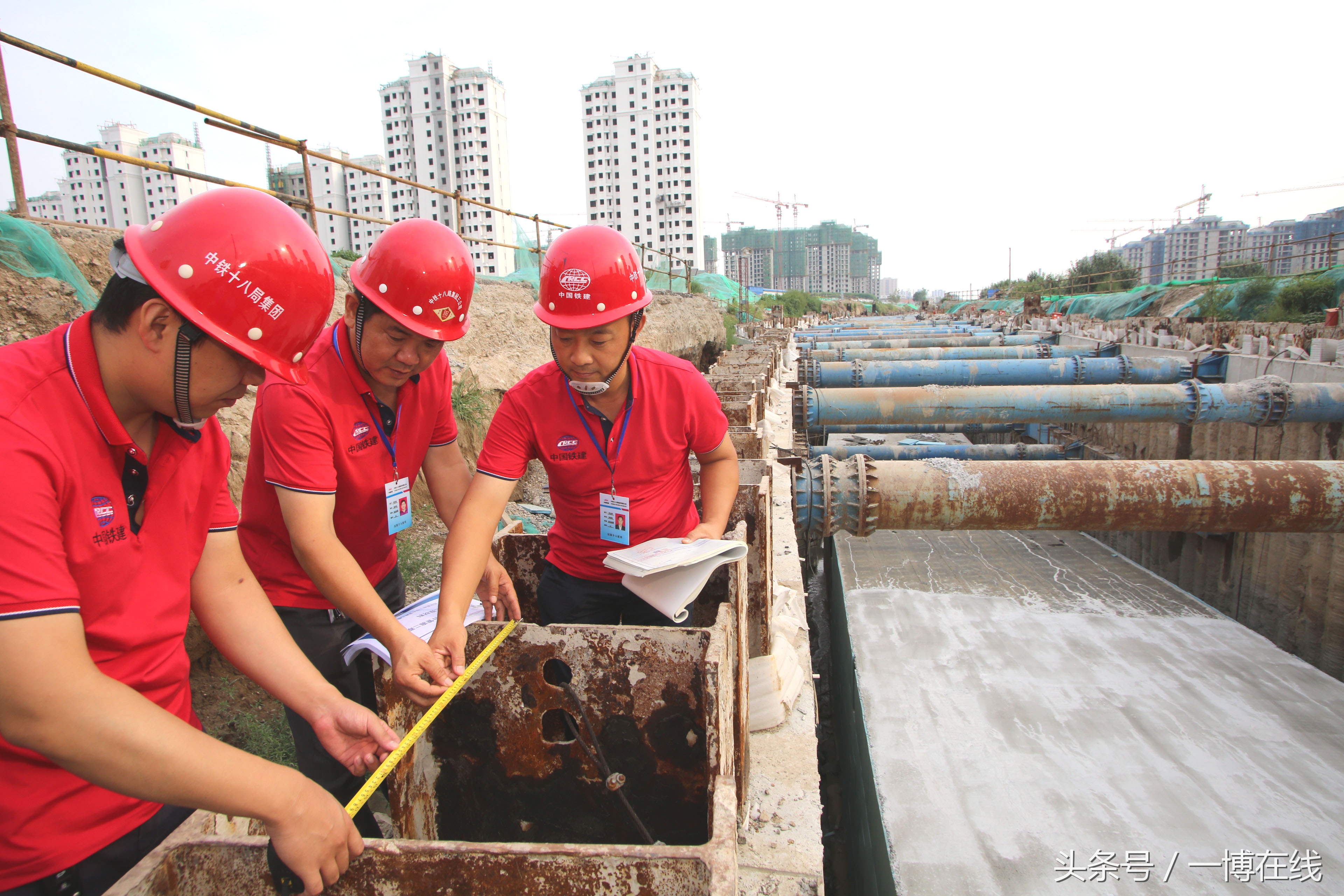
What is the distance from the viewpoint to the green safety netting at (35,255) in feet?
11.6

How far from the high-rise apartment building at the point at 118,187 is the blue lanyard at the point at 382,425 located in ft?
1.72

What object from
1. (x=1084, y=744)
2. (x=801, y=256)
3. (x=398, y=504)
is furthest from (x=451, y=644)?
(x=801, y=256)

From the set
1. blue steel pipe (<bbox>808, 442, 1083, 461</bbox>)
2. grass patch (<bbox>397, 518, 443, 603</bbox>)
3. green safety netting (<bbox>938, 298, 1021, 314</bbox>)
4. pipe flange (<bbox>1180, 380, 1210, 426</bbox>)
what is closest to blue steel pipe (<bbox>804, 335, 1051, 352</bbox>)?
blue steel pipe (<bbox>808, 442, 1083, 461</bbox>)

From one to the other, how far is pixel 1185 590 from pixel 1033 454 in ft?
9.20

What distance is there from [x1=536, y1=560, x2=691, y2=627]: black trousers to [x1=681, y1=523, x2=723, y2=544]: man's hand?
284mm

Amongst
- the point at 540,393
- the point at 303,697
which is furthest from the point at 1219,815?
the point at 303,697

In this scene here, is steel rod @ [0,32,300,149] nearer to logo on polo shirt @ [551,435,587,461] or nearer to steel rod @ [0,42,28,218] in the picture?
steel rod @ [0,42,28,218]

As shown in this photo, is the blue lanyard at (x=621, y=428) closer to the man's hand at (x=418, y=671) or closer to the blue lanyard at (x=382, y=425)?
the blue lanyard at (x=382, y=425)

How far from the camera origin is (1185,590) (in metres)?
7.86

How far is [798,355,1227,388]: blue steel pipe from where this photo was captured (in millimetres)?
7949

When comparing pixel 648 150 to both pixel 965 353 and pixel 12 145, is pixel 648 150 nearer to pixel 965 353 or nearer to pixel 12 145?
pixel 965 353

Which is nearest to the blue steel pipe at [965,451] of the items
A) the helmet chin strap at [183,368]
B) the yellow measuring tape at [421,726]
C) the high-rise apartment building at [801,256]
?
the yellow measuring tape at [421,726]

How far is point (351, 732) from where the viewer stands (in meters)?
1.48

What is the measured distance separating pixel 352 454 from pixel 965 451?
9012mm
